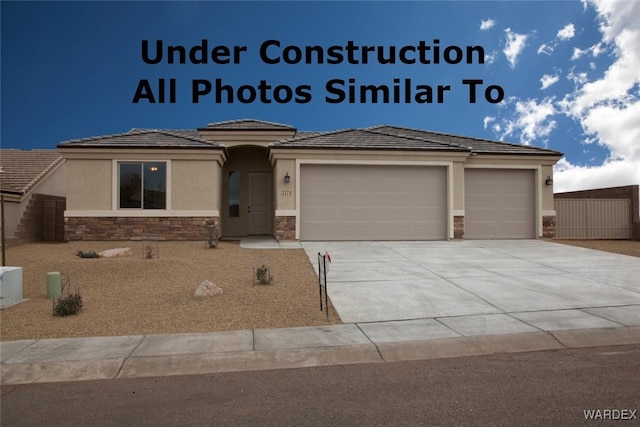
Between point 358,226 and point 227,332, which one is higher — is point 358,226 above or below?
above

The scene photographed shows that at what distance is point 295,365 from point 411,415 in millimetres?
1776

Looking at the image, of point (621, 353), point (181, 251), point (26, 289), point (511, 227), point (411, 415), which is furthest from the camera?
point (511, 227)

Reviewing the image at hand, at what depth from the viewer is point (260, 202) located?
20.1m

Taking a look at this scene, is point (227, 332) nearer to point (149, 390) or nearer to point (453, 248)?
point (149, 390)

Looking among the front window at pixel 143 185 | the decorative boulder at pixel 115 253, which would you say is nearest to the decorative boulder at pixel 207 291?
the decorative boulder at pixel 115 253

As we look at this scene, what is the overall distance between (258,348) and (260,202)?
1468 cm

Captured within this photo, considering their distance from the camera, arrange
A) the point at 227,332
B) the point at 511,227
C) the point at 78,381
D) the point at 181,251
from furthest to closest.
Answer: the point at 511,227 → the point at 181,251 → the point at 227,332 → the point at 78,381

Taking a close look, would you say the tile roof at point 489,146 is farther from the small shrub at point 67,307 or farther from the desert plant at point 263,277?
the small shrub at point 67,307

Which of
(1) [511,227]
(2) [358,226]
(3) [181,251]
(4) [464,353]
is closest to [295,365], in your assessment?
(4) [464,353]

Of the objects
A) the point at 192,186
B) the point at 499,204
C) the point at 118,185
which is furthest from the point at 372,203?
the point at 118,185

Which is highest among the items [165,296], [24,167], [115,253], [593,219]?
[24,167]

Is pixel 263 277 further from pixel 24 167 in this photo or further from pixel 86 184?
pixel 24 167

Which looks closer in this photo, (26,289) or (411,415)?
(411,415)

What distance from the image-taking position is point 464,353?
18.9 feet
